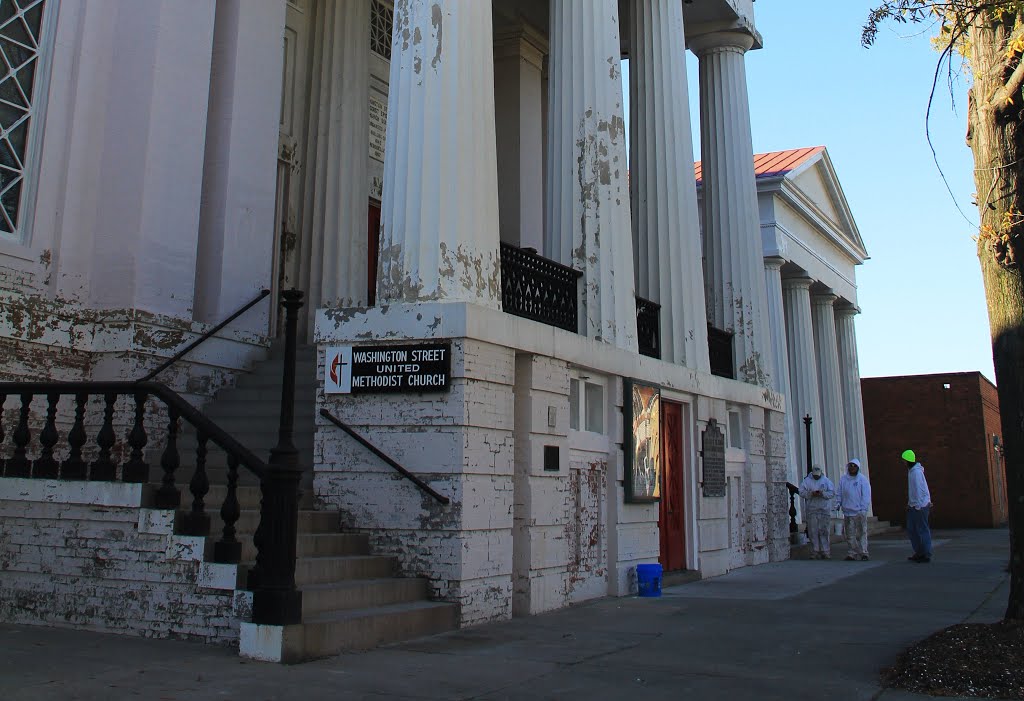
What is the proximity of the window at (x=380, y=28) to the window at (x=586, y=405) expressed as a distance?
741 cm

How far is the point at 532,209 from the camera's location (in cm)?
1850

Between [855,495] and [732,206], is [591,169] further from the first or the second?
[855,495]

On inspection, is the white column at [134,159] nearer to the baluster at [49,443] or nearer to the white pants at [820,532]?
the baluster at [49,443]

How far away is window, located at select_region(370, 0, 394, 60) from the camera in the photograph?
51.4ft

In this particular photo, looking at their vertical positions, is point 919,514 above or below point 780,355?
below

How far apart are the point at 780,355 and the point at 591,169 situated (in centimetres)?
1429

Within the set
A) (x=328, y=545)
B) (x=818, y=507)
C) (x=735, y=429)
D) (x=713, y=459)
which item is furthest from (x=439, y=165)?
(x=818, y=507)

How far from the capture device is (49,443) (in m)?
7.67

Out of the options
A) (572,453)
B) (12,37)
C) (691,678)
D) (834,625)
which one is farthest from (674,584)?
(12,37)

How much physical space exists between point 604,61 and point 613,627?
6898 millimetres

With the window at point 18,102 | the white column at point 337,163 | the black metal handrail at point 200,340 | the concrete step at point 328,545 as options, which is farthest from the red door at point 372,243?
the concrete step at point 328,545

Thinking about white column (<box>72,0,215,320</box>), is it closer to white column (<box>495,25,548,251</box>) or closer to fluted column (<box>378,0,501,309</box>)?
fluted column (<box>378,0,501,309</box>)

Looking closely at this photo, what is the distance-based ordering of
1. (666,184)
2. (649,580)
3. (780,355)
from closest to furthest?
(649,580)
(666,184)
(780,355)

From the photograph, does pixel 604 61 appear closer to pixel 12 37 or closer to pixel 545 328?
pixel 545 328
